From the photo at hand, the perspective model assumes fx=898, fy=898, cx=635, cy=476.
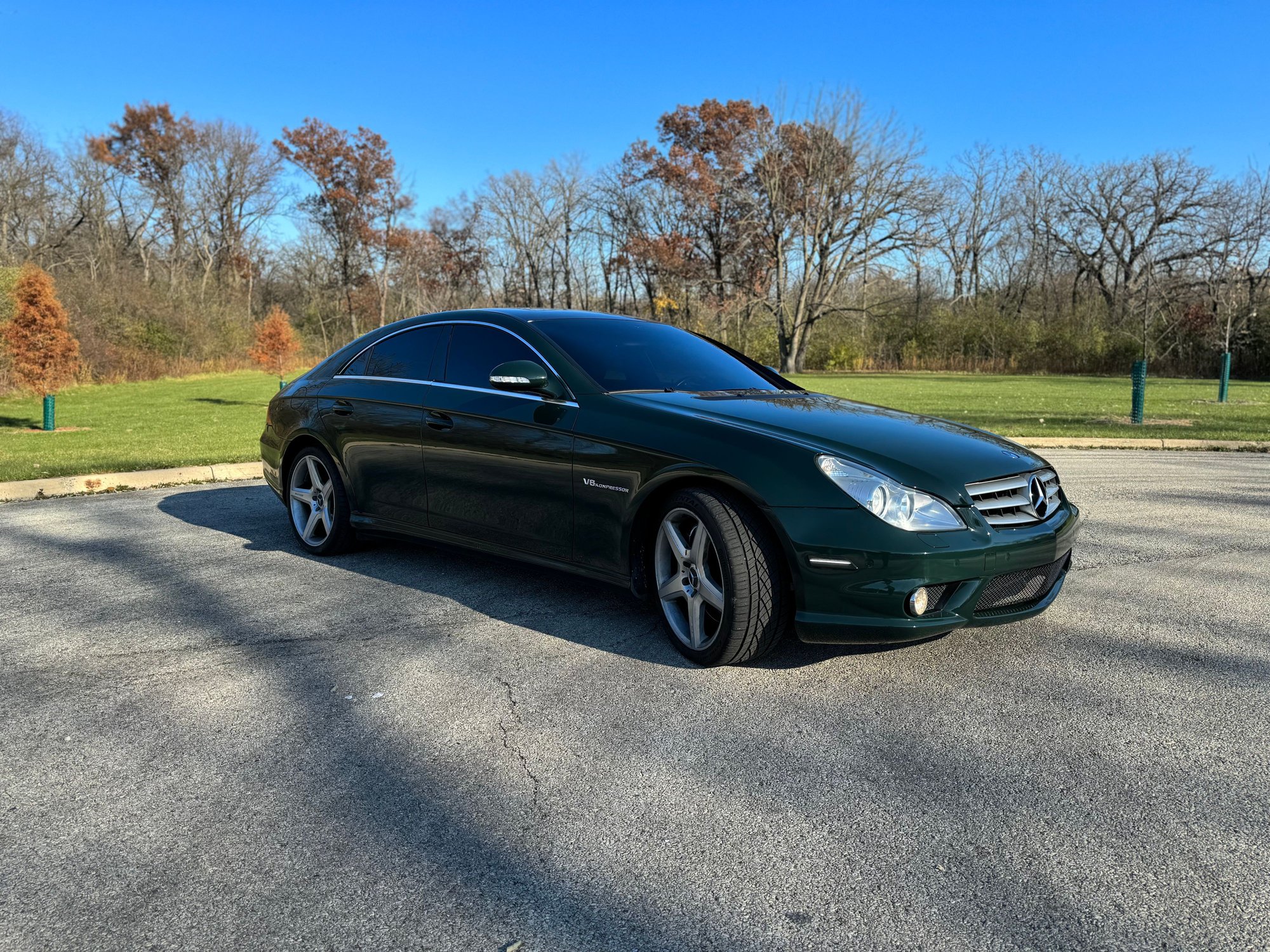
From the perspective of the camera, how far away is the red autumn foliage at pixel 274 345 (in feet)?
90.4

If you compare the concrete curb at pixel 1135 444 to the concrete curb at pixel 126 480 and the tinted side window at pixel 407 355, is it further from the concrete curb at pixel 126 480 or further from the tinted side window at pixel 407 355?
the tinted side window at pixel 407 355

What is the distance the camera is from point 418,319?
17.9 ft

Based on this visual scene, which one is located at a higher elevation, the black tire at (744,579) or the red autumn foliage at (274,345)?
the red autumn foliage at (274,345)

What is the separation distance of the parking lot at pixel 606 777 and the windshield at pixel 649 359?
119cm

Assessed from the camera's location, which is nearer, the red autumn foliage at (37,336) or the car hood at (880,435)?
the car hood at (880,435)

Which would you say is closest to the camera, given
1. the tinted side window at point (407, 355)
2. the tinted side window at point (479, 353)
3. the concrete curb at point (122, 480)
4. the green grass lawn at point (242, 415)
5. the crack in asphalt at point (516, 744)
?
the crack in asphalt at point (516, 744)

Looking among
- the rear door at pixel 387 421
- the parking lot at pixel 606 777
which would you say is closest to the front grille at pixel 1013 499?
the parking lot at pixel 606 777

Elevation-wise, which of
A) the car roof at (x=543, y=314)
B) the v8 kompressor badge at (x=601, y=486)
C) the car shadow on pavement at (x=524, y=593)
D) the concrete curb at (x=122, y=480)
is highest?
the car roof at (x=543, y=314)

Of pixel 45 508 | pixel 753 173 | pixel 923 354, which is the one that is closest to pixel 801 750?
pixel 45 508

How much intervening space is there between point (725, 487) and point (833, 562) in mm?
556

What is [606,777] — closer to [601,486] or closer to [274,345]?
[601,486]

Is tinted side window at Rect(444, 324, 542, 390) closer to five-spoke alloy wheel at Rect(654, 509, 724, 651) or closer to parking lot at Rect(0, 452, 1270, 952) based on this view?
parking lot at Rect(0, 452, 1270, 952)

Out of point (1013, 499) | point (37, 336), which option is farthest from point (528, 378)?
point (37, 336)

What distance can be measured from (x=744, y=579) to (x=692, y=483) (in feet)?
1.65
